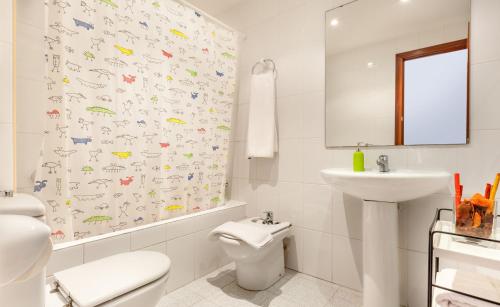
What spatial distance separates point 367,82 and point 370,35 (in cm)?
32

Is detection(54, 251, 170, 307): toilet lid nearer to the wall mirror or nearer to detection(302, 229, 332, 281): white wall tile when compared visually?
detection(302, 229, 332, 281): white wall tile

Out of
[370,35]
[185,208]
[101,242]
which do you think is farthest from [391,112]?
[101,242]

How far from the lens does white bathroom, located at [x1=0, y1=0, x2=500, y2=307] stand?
1.09 m

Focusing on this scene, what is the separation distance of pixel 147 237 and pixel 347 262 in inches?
53.3

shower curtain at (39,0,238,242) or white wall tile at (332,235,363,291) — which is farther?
white wall tile at (332,235,363,291)

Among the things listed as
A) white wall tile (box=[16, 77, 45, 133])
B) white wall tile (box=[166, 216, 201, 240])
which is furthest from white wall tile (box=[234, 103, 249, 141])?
white wall tile (box=[16, 77, 45, 133])

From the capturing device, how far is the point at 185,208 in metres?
1.91

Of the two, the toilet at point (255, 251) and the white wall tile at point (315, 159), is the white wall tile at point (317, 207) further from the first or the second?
the toilet at point (255, 251)

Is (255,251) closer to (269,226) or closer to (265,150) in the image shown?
(269,226)

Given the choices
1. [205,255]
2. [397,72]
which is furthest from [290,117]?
[205,255]

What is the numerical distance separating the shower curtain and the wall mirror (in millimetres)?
946

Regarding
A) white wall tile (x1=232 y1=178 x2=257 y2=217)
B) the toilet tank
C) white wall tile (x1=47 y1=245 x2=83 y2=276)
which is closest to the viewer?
the toilet tank

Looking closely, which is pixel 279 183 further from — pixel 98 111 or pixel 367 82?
pixel 98 111

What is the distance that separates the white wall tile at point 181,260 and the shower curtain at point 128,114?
0.67ft
